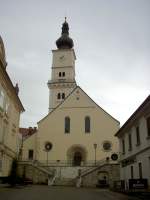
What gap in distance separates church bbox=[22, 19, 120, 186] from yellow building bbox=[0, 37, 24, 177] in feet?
25.5

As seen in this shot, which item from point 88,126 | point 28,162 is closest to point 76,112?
point 88,126

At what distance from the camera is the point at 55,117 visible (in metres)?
47.1

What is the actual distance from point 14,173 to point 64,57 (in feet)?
127

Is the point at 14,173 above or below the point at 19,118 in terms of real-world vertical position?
below

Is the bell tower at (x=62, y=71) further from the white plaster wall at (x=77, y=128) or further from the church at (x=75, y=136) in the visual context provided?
the church at (x=75, y=136)

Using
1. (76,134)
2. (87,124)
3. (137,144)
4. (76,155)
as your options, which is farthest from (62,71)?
(137,144)

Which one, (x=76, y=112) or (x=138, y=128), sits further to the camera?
(x=76, y=112)

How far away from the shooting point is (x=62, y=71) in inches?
2702

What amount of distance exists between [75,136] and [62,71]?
2621 centimetres

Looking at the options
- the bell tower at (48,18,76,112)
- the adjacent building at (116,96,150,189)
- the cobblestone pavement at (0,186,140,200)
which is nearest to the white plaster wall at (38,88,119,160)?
the adjacent building at (116,96,150,189)

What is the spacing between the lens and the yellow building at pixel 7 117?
96.3ft

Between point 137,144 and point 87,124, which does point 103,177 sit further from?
point 137,144

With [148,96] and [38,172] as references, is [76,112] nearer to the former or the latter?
[38,172]

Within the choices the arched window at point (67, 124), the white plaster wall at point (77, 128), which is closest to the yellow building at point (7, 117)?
the white plaster wall at point (77, 128)
